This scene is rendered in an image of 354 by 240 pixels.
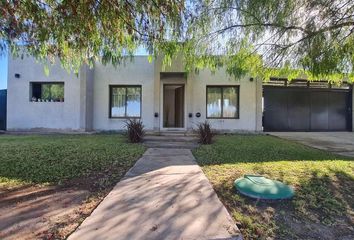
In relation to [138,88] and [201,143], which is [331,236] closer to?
[201,143]

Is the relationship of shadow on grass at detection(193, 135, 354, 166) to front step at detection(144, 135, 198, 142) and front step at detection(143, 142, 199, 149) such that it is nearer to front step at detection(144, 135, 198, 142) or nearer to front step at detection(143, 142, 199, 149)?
front step at detection(143, 142, 199, 149)

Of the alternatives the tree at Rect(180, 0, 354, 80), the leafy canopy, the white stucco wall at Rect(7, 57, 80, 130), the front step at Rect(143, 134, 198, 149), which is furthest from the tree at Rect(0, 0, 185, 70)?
the white stucco wall at Rect(7, 57, 80, 130)

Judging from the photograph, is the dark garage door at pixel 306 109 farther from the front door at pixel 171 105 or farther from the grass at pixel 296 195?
the grass at pixel 296 195

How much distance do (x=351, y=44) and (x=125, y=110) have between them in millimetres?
11983

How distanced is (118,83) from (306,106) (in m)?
11.2

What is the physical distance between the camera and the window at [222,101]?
1650cm

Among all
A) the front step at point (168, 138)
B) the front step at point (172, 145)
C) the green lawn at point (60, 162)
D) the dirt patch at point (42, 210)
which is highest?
the front step at point (168, 138)

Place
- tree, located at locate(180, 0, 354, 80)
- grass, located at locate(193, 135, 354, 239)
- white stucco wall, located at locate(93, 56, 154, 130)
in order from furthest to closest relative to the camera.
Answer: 1. white stucco wall, located at locate(93, 56, 154, 130)
2. tree, located at locate(180, 0, 354, 80)
3. grass, located at locate(193, 135, 354, 239)

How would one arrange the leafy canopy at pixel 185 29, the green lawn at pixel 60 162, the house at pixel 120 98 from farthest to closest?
the house at pixel 120 98, the green lawn at pixel 60 162, the leafy canopy at pixel 185 29

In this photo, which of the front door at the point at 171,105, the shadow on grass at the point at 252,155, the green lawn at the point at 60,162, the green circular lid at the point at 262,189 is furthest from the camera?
the front door at the point at 171,105

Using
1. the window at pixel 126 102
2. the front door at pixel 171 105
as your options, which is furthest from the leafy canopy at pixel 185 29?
the front door at pixel 171 105

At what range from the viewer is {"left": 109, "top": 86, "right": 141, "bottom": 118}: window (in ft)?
54.2

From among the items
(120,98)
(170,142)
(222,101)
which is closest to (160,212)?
(170,142)

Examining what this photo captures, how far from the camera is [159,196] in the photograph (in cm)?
489
